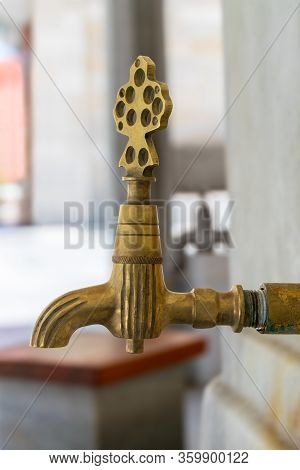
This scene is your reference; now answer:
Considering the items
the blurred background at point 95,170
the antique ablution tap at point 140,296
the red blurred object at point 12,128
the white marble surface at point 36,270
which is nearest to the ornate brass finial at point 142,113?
the antique ablution tap at point 140,296

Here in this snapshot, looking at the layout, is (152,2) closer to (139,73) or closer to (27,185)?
(27,185)

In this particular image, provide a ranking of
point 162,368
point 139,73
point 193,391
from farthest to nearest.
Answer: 1. point 193,391
2. point 162,368
3. point 139,73

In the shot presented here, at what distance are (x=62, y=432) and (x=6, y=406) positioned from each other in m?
0.16

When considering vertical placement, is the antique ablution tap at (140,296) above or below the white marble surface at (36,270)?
above

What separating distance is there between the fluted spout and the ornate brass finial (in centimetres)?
7

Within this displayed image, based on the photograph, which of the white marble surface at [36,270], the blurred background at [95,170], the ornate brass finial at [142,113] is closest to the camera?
the ornate brass finial at [142,113]

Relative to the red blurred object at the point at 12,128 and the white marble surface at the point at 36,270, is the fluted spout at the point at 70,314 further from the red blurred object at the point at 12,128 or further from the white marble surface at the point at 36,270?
the red blurred object at the point at 12,128

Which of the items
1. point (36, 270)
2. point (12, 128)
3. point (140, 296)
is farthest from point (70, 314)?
point (12, 128)

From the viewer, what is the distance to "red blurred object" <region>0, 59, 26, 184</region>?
1948mm

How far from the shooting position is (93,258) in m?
1.99

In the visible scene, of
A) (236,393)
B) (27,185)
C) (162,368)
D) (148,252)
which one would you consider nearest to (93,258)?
(27,185)

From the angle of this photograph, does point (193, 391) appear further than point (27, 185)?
No

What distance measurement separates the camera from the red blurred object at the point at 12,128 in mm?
1948

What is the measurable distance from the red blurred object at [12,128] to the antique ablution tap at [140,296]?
1630 mm
